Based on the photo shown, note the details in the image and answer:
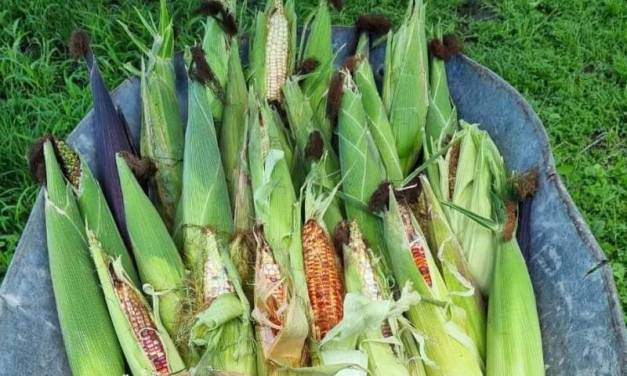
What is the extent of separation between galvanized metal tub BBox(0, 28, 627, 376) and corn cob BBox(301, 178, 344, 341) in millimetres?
505

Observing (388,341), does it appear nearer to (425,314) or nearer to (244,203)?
(425,314)

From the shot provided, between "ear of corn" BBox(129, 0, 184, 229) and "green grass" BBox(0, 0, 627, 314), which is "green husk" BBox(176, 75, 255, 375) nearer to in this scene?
"ear of corn" BBox(129, 0, 184, 229)

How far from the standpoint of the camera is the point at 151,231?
1.88m

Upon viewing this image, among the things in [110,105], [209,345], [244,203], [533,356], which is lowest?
[533,356]

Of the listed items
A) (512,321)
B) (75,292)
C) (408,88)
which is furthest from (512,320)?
(75,292)

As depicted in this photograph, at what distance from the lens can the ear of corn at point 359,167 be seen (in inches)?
78.0

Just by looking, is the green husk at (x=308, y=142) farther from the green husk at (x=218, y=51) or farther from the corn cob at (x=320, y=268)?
the green husk at (x=218, y=51)

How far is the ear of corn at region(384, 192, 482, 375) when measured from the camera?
1744 millimetres

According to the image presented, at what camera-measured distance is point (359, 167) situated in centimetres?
201

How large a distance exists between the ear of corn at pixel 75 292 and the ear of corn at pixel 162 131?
279mm

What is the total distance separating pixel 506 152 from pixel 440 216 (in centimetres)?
36

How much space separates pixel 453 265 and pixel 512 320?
22cm

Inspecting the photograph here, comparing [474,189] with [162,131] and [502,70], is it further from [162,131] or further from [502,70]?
[502,70]

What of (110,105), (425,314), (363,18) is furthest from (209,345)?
(363,18)
